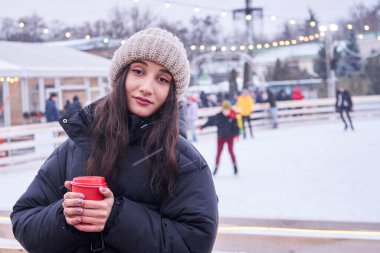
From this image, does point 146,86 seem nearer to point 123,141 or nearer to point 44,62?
point 123,141

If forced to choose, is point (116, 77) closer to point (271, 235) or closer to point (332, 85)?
point (271, 235)

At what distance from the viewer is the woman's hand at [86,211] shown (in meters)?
1.22

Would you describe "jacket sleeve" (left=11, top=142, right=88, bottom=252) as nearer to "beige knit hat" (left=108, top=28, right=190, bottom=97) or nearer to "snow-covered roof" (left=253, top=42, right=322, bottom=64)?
"beige knit hat" (left=108, top=28, right=190, bottom=97)

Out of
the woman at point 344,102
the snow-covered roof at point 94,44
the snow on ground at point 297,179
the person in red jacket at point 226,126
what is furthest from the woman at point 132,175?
the snow-covered roof at point 94,44

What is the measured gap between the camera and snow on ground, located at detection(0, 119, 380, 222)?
221 inches

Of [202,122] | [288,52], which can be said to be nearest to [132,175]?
[202,122]

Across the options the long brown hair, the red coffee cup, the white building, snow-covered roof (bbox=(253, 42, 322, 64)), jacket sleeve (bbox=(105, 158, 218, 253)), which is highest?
snow-covered roof (bbox=(253, 42, 322, 64))

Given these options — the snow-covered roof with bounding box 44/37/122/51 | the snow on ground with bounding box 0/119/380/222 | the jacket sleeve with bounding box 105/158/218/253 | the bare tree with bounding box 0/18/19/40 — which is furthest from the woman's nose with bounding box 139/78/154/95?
the bare tree with bounding box 0/18/19/40

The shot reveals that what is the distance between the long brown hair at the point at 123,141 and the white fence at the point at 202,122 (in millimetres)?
9292

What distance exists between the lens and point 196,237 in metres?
1.35

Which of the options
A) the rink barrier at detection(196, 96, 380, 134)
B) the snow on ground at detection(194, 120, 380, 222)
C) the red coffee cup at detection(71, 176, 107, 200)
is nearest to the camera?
the red coffee cup at detection(71, 176, 107, 200)

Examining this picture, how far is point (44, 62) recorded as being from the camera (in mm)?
16281

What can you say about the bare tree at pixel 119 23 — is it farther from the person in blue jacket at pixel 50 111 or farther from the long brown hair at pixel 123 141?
the long brown hair at pixel 123 141

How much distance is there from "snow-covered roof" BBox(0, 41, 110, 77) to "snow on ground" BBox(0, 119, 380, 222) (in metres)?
4.24
